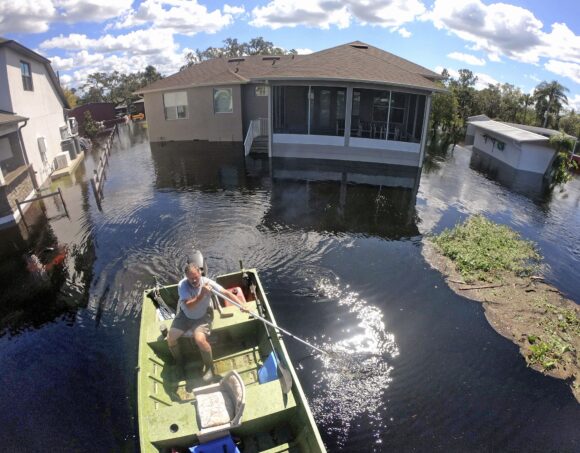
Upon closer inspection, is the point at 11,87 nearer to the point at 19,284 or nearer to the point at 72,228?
the point at 72,228

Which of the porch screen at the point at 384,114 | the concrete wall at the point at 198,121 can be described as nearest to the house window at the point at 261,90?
the concrete wall at the point at 198,121

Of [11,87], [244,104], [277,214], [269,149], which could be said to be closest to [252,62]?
[244,104]

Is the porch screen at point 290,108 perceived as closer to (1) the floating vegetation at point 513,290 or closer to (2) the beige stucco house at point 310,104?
(2) the beige stucco house at point 310,104

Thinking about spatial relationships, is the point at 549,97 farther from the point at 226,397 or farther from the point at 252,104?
the point at 226,397

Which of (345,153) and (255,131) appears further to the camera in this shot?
(255,131)

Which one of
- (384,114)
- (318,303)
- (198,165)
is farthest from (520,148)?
(198,165)

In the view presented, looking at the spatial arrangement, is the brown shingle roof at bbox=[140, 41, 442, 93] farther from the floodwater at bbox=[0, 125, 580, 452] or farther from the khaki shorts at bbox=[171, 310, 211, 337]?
the khaki shorts at bbox=[171, 310, 211, 337]

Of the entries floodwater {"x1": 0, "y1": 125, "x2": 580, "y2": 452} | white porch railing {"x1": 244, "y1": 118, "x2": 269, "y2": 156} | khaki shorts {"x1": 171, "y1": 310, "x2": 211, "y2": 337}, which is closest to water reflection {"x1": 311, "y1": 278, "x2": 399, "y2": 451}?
floodwater {"x1": 0, "y1": 125, "x2": 580, "y2": 452}
